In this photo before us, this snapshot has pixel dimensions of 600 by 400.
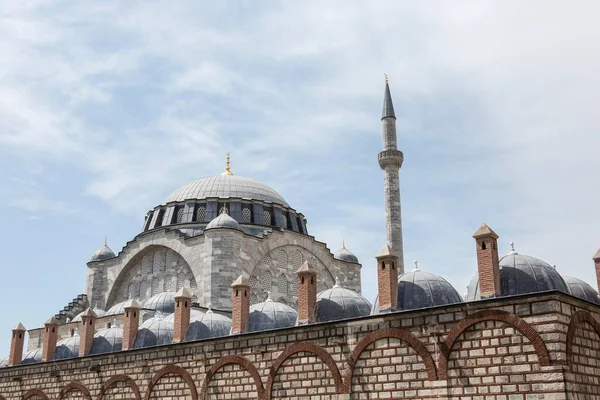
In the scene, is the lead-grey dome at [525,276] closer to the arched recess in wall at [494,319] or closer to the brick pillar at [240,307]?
the arched recess in wall at [494,319]

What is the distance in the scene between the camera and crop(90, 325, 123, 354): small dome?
→ 19.0 meters

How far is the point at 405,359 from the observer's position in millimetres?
11727

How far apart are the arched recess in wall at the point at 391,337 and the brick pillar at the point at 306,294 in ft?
5.54

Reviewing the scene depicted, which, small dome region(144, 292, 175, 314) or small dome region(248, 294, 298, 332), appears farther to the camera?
small dome region(144, 292, 175, 314)

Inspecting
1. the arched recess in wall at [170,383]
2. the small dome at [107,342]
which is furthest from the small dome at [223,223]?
the arched recess in wall at [170,383]

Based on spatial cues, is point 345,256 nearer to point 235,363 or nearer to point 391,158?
point 391,158

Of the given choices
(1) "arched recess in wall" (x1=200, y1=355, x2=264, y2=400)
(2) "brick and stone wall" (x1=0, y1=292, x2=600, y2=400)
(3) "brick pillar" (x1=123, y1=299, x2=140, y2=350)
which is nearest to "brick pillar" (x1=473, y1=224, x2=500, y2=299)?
(2) "brick and stone wall" (x1=0, y1=292, x2=600, y2=400)

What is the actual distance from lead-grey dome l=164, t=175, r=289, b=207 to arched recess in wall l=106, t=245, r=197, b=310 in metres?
2.86

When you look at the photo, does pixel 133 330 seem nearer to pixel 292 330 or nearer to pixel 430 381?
pixel 292 330

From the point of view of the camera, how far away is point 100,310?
88.4ft

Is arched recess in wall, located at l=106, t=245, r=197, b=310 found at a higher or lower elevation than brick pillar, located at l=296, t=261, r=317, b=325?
higher

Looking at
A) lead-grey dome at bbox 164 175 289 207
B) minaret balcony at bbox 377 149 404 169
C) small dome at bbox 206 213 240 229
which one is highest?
minaret balcony at bbox 377 149 404 169

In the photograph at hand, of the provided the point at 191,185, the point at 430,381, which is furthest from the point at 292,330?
the point at 191,185

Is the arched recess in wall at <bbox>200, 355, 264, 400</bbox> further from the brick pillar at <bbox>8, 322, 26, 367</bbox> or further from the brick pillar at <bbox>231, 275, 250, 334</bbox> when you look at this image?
the brick pillar at <bbox>8, 322, 26, 367</bbox>
